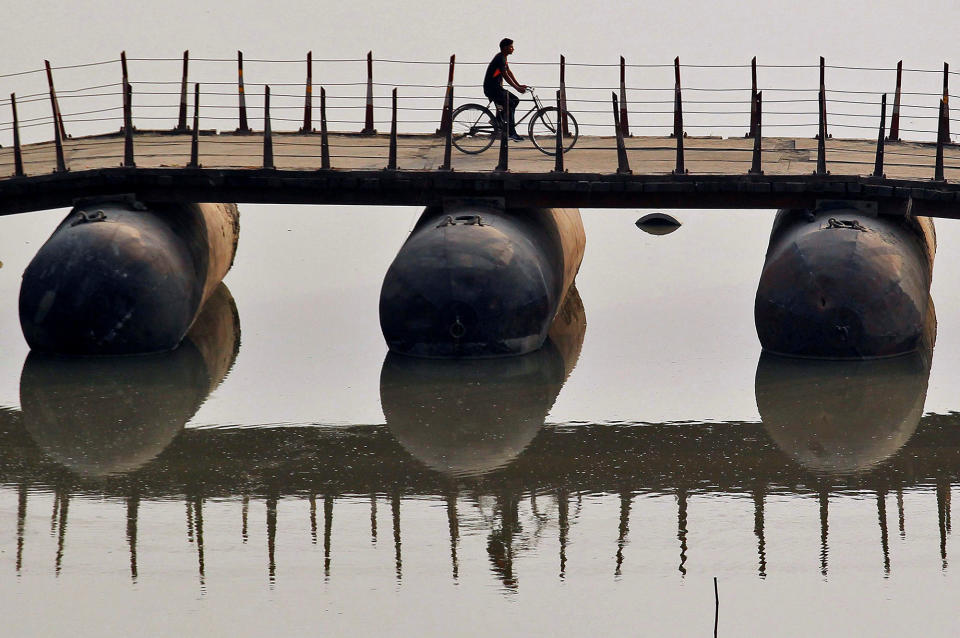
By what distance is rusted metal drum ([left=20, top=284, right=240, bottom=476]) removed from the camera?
19422 mm

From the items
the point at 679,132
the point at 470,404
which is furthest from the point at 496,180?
the point at 470,404

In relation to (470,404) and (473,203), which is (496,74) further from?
(470,404)

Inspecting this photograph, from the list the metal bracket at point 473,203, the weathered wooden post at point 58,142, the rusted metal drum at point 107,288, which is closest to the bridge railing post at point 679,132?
the metal bracket at point 473,203

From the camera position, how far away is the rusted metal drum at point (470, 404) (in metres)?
19.2

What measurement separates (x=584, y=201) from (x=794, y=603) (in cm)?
1074

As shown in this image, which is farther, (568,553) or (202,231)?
(202,231)

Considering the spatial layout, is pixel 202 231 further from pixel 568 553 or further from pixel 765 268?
pixel 568 553

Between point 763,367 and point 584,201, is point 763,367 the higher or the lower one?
the lower one

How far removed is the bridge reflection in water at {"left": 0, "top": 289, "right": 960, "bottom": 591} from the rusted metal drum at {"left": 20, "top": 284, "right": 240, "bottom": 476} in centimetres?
4

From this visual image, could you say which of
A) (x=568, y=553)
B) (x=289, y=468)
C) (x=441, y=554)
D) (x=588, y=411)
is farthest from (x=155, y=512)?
(x=588, y=411)

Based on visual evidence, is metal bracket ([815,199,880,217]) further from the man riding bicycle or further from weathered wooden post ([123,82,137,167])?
weathered wooden post ([123,82,137,167])

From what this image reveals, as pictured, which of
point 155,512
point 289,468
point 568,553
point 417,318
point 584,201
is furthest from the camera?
point 584,201

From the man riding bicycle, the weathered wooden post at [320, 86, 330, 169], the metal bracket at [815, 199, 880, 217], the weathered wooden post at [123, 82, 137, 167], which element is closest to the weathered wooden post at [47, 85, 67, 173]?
the weathered wooden post at [123, 82, 137, 167]

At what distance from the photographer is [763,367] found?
75.7 feet
